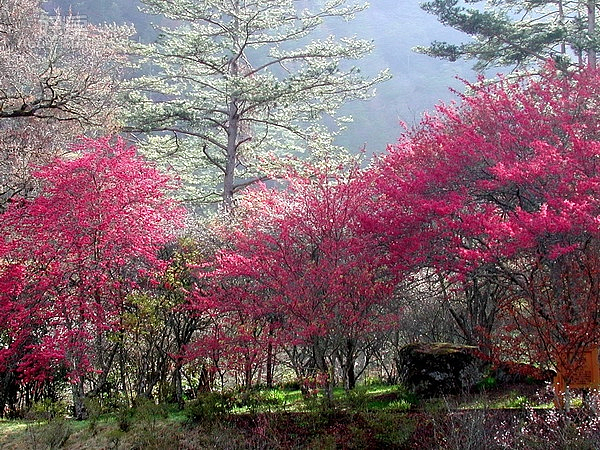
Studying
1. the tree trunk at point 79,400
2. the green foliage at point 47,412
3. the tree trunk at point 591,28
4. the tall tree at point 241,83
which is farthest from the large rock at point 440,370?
the tree trunk at point 591,28

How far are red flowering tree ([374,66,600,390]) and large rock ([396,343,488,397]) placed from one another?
1.09m

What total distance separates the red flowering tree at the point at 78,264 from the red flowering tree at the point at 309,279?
1327 mm

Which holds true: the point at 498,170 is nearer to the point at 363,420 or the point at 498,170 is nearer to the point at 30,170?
the point at 363,420

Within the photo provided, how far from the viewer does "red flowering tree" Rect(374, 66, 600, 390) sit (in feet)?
21.4

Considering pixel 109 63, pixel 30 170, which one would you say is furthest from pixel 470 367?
pixel 109 63

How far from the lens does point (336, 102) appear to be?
17.3 meters

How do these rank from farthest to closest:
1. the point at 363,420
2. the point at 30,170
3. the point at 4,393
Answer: the point at 30,170
the point at 4,393
the point at 363,420

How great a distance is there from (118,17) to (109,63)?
53.4ft

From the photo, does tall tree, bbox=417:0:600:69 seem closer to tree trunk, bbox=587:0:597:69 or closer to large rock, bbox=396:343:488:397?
tree trunk, bbox=587:0:597:69

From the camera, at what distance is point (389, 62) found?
5466 cm

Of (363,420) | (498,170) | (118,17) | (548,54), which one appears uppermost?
(118,17)

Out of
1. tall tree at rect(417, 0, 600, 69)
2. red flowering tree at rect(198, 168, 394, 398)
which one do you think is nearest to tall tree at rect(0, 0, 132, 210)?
red flowering tree at rect(198, 168, 394, 398)

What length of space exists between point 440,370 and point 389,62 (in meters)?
49.6

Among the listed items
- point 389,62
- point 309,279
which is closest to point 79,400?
point 309,279
